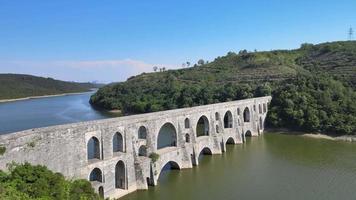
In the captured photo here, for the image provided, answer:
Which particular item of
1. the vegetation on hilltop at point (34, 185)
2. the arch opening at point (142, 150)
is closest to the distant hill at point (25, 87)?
the arch opening at point (142, 150)

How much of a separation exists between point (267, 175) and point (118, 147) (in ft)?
46.7

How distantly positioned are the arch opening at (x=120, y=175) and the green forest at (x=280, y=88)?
35777mm

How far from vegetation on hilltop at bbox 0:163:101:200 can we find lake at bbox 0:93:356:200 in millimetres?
9179

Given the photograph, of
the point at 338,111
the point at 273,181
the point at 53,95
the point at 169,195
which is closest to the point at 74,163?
the point at 169,195

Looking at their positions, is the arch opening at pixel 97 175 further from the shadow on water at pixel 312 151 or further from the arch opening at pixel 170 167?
the shadow on water at pixel 312 151

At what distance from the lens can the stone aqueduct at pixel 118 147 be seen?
76.7 feet

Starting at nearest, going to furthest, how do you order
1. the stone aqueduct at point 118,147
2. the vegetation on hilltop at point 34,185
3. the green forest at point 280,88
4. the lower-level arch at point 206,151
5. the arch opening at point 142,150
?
the vegetation on hilltop at point 34,185 < the stone aqueduct at point 118,147 < the arch opening at point 142,150 < the lower-level arch at point 206,151 < the green forest at point 280,88

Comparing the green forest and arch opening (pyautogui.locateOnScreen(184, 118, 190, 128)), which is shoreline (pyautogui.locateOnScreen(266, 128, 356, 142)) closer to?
the green forest

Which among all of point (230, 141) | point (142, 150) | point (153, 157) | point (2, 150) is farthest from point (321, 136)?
point (2, 150)

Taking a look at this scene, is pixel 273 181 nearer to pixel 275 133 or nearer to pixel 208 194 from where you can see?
pixel 208 194

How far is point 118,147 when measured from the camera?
31641 millimetres

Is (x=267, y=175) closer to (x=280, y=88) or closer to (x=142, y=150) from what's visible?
(x=142, y=150)

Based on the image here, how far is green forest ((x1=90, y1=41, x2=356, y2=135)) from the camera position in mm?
57625

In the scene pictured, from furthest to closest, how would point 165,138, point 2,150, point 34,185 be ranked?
1. point 165,138
2. point 2,150
3. point 34,185
